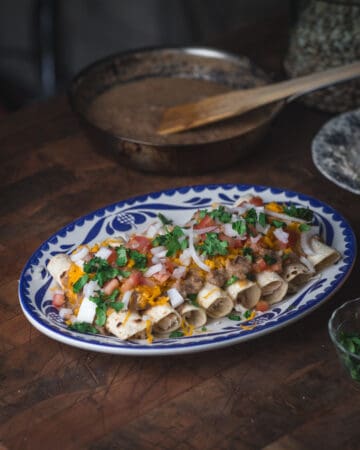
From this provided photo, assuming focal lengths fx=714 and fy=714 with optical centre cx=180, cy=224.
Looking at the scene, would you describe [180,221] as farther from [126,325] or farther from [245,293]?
[126,325]

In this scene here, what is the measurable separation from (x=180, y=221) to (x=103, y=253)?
28 centimetres

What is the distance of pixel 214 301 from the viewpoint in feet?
4.59

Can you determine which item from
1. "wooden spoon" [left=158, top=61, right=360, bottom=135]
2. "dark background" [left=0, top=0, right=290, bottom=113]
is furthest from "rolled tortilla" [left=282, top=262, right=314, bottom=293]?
"dark background" [left=0, top=0, right=290, bottom=113]

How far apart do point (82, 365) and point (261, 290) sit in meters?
0.39

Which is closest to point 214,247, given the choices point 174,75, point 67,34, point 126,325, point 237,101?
point 126,325

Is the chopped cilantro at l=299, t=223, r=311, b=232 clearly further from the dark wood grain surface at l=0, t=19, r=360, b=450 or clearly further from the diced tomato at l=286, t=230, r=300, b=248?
the dark wood grain surface at l=0, t=19, r=360, b=450

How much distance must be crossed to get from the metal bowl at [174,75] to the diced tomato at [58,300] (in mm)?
519

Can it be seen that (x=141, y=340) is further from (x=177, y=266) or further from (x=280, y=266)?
(x=280, y=266)

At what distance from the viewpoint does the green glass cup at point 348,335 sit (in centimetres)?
127

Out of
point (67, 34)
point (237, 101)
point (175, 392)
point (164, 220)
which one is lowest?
point (67, 34)

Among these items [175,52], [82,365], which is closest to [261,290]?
[82,365]

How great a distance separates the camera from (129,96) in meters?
2.17

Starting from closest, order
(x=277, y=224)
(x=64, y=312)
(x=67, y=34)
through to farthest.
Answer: (x=64, y=312) < (x=277, y=224) < (x=67, y=34)

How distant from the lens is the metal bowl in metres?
1.85
